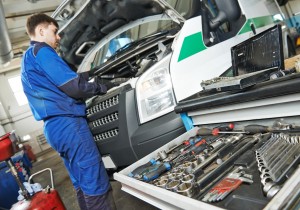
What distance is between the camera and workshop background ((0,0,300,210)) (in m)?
4.68

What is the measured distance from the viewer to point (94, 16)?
229 cm

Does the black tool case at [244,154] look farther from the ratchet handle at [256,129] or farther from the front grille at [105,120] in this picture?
the front grille at [105,120]

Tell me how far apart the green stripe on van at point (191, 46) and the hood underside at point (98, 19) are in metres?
0.50

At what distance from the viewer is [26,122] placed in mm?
9555

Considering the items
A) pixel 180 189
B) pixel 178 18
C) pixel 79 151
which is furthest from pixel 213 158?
pixel 178 18

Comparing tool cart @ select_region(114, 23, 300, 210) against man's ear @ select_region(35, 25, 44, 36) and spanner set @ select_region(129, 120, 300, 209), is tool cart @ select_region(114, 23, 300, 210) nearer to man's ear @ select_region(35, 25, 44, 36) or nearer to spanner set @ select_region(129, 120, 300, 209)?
spanner set @ select_region(129, 120, 300, 209)

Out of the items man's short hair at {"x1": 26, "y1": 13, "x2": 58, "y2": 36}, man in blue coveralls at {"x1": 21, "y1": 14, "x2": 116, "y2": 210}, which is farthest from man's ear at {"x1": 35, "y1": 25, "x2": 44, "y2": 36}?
man in blue coveralls at {"x1": 21, "y1": 14, "x2": 116, "y2": 210}

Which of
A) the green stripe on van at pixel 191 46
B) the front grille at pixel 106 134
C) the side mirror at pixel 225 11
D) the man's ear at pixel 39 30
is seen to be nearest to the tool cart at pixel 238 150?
the green stripe on van at pixel 191 46

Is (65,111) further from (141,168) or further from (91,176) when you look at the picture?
(141,168)

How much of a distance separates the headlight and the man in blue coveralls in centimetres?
35

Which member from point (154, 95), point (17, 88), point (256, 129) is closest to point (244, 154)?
point (256, 129)

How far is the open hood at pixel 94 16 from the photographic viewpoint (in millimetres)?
2084

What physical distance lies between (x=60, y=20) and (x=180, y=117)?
159cm

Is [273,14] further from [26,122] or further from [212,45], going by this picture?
[26,122]
